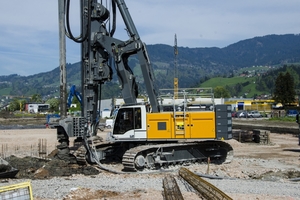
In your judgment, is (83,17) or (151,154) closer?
(151,154)

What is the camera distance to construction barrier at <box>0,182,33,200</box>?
28.5 feet

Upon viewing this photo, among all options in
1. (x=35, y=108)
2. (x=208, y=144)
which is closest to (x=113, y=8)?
(x=208, y=144)

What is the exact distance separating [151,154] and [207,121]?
2820 mm

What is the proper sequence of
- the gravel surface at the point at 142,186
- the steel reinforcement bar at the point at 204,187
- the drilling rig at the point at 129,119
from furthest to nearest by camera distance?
1. the drilling rig at the point at 129,119
2. the gravel surface at the point at 142,186
3. the steel reinforcement bar at the point at 204,187

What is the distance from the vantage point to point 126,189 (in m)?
13.2

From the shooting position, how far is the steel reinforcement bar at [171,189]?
11703 mm

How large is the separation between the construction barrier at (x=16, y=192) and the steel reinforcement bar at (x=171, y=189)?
4214mm

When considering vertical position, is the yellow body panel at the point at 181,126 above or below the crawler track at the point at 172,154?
above

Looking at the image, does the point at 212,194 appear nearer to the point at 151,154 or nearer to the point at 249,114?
the point at 151,154

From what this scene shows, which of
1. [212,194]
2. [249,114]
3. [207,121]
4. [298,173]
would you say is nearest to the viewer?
[212,194]

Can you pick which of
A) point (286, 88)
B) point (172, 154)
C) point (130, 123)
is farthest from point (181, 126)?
point (286, 88)

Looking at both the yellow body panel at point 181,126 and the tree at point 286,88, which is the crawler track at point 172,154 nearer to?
the yellow body panel at point 181,126

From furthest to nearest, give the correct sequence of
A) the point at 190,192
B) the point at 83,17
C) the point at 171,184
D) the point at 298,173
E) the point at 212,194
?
the point at 83,17
the point at 298,173
the point at 171,184
the point at 190,192
the point at 212,194

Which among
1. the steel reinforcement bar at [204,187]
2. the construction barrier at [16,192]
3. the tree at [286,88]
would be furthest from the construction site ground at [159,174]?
the tree at [286,88]
